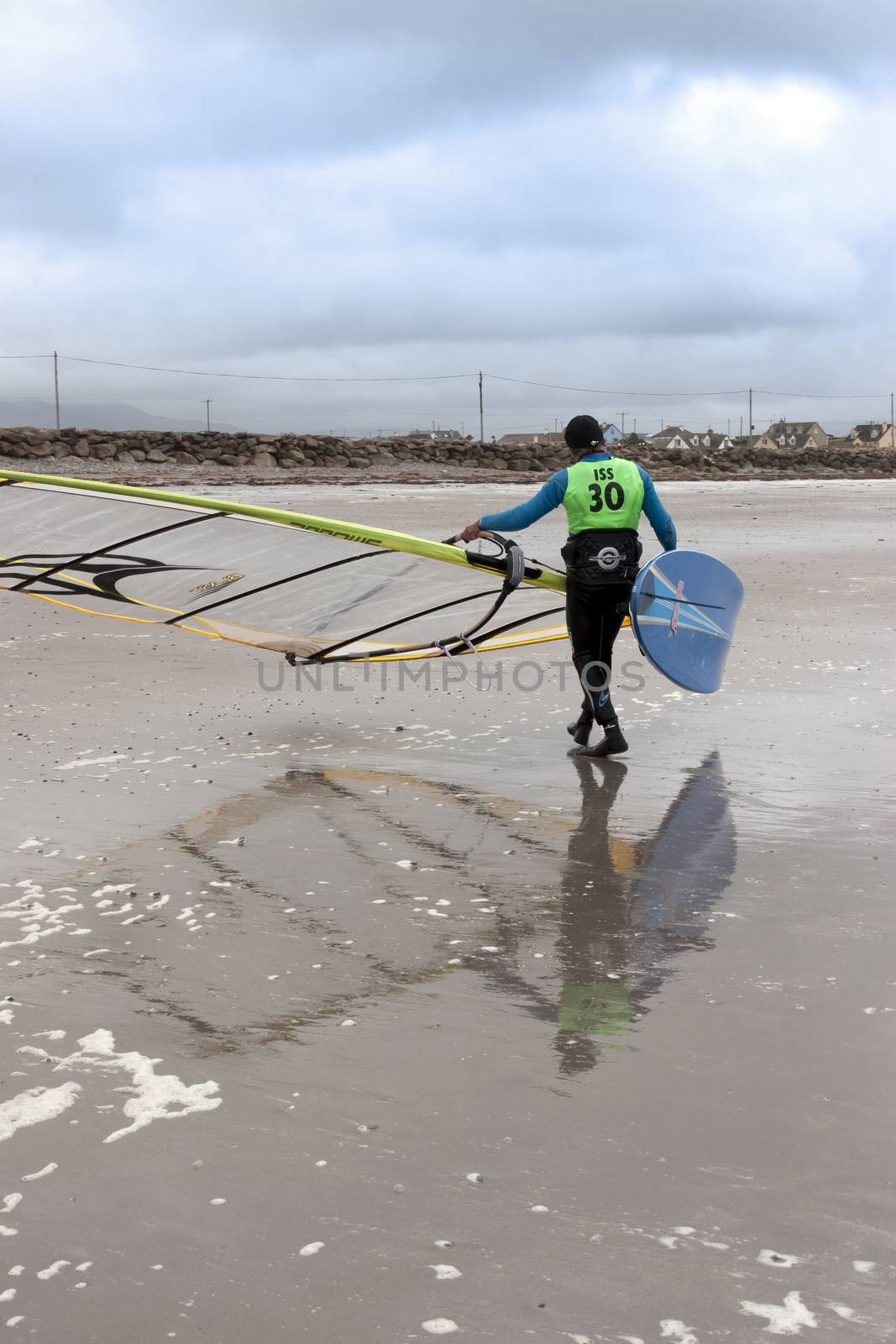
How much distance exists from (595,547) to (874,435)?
326 ft

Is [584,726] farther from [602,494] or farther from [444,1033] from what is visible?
[444,1033]

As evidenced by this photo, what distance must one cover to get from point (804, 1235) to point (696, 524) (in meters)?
16.8

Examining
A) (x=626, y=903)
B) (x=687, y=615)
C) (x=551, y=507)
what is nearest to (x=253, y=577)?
(x=551, y=507)

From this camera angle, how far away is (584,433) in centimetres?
576

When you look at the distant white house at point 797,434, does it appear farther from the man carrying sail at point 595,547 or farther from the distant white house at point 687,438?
the man carrying sail at point 595,547

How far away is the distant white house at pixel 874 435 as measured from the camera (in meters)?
94.1

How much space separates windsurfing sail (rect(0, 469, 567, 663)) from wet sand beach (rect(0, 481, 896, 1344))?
1.20 meters

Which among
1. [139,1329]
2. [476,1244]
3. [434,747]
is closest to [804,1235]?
[476,1244]

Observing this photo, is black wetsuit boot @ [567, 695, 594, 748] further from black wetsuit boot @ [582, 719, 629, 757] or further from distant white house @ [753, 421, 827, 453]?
distant white house @ [753, 421, 827, 453]

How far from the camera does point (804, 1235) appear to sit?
211 cm

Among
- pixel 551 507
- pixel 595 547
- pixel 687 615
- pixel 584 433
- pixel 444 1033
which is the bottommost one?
pixel 444 1033

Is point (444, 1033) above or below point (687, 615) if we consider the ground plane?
below

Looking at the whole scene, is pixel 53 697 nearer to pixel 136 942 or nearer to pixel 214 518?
pixel 214 518

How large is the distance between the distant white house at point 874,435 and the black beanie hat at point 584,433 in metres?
92.3
